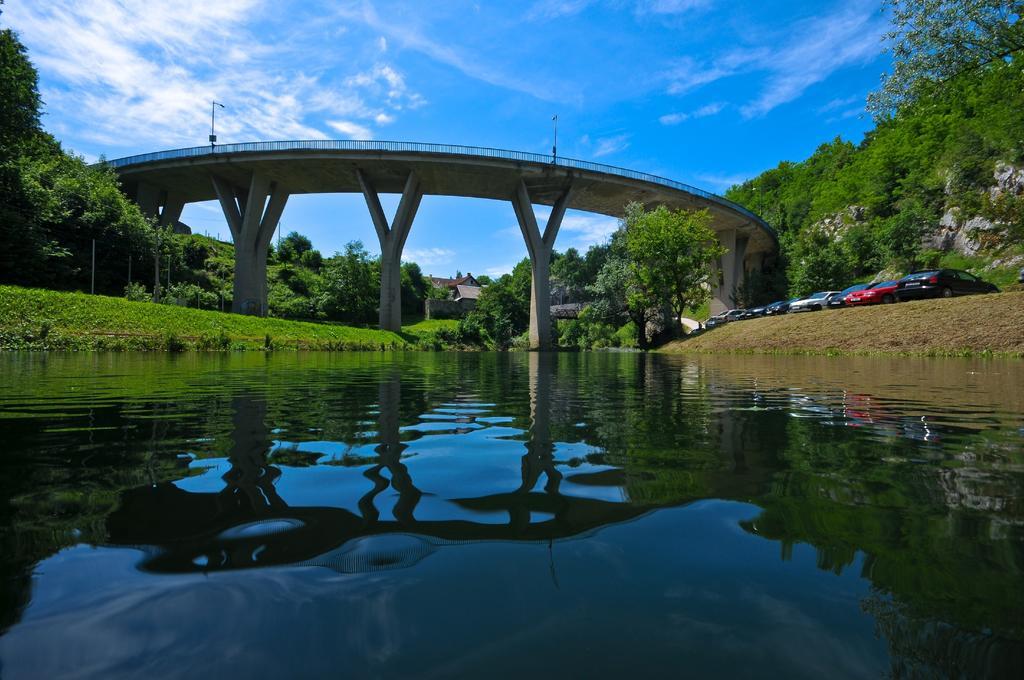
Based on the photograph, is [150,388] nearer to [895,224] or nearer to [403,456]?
[403,456]

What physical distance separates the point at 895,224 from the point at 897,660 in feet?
210

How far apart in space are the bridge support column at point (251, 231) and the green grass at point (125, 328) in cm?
993

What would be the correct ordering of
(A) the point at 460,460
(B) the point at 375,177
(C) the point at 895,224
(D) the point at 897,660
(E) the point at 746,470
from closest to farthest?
(D) the point at 897,660, (E) the point at 746,470, (A) the point at 460,460, (B) the point at 375,177, (C) the point at 895,224

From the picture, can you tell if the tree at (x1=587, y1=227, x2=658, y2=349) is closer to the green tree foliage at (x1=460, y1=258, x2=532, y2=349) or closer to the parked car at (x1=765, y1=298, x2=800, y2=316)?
the parked car at (x1=765, y1=298, x2=800, y2=316)

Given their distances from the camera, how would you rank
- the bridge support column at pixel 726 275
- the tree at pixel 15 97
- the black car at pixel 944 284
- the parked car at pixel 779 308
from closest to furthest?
the black car at pixel 944 284 → the tree at pixel 15 97 → the parked car at pixel 779 308 → the bridge support column at pixel 726 275

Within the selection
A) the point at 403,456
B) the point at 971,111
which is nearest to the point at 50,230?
the point at 403,456

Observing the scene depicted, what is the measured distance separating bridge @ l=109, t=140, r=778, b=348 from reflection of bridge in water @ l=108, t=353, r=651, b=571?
41945mm

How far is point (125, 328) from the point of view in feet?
86.3

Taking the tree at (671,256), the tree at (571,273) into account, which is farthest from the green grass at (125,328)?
the tree at (571,273)

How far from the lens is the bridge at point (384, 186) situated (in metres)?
41.7

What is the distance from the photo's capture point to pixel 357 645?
1.23m

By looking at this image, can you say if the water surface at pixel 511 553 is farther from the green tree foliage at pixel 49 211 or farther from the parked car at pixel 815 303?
the green tree foliage at pixel 49 211

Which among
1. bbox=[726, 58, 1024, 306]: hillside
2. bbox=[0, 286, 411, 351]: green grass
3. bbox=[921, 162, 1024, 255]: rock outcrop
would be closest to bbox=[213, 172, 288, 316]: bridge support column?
bbox=[0, 286, 411, 351]: green grass

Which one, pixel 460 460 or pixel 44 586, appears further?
pixel 460 460
